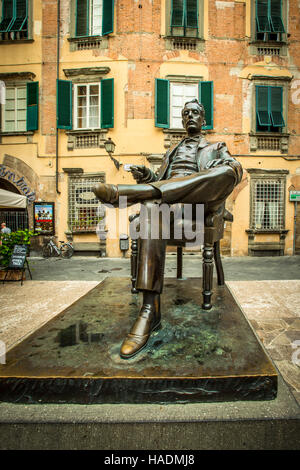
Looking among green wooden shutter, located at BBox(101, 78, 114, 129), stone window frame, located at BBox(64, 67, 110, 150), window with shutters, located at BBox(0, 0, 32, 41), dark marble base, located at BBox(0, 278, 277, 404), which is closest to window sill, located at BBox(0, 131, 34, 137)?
stone window frame, located at BBox(64, 67, 110, 150)

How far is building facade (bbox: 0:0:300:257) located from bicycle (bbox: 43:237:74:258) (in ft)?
1.19

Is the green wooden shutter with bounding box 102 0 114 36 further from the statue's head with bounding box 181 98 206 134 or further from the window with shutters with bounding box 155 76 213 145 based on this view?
the statue's head with bounding box 181 98 206 134

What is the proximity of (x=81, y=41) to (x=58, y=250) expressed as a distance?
801 centimetres

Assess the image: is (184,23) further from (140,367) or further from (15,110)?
(140,367)

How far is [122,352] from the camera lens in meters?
1.14

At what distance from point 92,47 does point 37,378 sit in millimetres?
11631

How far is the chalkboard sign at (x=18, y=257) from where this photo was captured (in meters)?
4.97

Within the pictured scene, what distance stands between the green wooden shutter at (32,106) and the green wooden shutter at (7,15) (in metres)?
2.53

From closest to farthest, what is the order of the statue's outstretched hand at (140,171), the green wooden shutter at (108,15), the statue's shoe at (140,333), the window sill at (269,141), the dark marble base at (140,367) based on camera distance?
the dark marble base at (140,367) → the statue's shoe at (140,333) → the statue's outstretched hand at (140,171) → the green wooden shutter at (108,15) → the window sill at (269,141)

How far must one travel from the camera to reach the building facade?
9328mm

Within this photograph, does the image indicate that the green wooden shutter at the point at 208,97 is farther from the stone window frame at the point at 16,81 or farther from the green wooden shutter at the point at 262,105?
the stone window frame at the point at 16,81

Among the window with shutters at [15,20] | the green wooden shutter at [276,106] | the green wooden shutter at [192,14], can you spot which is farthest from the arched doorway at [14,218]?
the green wooden shutter at [276,106]

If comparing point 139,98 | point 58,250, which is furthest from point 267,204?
point 58,250

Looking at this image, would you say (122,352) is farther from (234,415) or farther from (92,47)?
(92,47)
